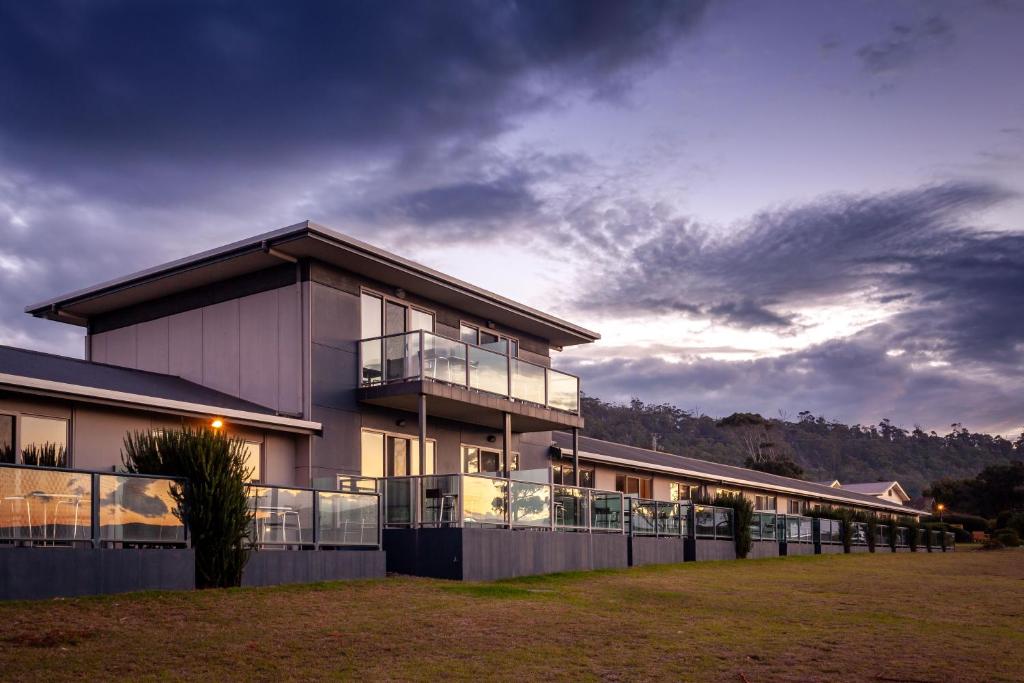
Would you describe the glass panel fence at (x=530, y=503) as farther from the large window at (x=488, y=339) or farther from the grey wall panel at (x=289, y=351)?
the large window at (x=488, y=339)

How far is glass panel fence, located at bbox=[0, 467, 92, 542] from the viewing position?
13.0m

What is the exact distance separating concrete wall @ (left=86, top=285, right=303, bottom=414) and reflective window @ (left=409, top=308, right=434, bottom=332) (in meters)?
3.81

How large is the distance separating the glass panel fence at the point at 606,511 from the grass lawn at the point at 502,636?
6.11 metres

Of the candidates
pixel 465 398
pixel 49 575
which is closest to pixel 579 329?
pixel 465 398

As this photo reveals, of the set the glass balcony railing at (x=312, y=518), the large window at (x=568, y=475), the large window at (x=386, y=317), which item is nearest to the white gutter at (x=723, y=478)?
the large window at (x=568, y=475)

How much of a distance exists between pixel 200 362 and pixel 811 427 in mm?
142507

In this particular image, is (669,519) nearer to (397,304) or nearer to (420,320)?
(420,320)

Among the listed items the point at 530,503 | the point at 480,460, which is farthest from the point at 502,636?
the point at 480,460

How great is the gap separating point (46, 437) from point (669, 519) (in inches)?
652

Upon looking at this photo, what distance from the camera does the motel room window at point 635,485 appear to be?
3653 centimetres

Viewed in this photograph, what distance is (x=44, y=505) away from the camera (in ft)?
43.8

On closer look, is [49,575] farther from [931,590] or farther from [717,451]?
[717,451]

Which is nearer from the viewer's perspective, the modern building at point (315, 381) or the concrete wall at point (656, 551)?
the modern building at point (315, 381)

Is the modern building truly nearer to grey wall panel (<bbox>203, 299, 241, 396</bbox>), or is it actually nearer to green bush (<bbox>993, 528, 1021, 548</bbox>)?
grey wall panel (<bbox>203, 299, 241, 396</bbox>)
